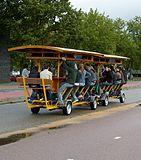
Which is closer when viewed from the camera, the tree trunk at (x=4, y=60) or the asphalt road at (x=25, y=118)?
the asphalt road at (x=25, y=118)

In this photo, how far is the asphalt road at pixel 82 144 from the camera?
26.6ft

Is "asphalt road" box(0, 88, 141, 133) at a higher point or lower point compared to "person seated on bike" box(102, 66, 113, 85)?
lower

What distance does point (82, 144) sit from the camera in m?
9.39

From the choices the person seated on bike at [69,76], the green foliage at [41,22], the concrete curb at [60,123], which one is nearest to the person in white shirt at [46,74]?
the person seated on bike at [69,76]

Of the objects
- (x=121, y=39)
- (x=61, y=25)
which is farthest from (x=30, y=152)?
(x=121, y=39)

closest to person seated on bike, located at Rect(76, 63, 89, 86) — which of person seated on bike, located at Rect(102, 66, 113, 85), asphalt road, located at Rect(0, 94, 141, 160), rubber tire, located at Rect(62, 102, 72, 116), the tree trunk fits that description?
rubber tire, located at Rect(62, 102, 72, 116)

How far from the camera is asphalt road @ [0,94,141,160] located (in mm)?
8098

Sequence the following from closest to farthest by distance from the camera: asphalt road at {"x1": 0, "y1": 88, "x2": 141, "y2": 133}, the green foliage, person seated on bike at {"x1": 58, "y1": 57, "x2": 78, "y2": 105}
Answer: asphalt road at {"x1": 0, "y1": 88, "x2": 141, "y2": 133} → person seated on bike at {"x1": 58, "y1": 57, "x2": 78, "y2": 105} → the green foliage

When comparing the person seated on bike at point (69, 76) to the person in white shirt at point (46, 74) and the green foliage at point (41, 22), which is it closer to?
the person in white shirt at point (46, 74)

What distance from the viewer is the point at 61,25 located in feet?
143

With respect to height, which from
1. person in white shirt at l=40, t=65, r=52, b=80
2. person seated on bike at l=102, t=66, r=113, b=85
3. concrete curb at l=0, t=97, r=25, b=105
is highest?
person in white shirt at l=40, t=65, r=52, b=80

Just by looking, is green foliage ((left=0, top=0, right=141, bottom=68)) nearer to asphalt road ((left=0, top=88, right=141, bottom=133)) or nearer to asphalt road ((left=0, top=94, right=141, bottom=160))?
asphalt road ((left=0, top=88, right=141, bottom=133))

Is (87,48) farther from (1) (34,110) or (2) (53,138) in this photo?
(2) (53,138)

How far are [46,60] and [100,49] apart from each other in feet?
143
